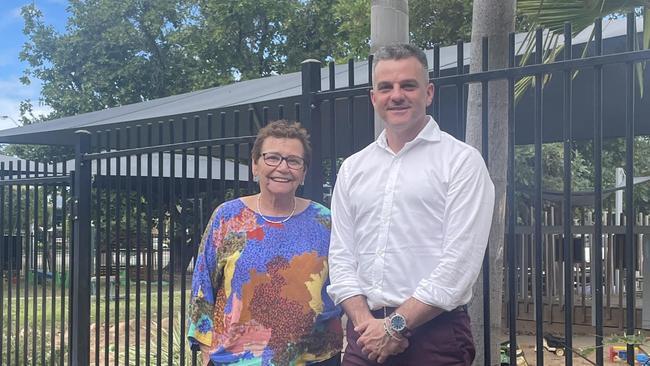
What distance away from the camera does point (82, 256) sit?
16.1 ft

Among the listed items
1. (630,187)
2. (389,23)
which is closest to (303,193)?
(389,23)

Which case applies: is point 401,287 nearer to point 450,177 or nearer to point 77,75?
point 450,177

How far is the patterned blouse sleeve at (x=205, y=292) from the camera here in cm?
273

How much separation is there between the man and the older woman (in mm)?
262

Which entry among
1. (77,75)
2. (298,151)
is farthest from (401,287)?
(77,75)

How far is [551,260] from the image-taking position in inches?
362

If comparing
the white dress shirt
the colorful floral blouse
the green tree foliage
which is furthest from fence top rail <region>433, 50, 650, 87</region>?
the green tree foliage

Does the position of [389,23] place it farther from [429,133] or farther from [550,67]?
[429,133]

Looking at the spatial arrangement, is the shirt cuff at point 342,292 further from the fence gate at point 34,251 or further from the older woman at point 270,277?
the fence gate at point 34,251

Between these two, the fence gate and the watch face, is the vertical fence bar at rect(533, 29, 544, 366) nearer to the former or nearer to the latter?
the watch face

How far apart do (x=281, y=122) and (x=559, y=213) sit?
28.1 ft

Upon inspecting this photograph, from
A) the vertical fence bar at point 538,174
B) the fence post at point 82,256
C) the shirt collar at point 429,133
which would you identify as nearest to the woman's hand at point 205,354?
the shirt collar at point 429,133

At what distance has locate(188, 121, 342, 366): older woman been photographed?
266 cm

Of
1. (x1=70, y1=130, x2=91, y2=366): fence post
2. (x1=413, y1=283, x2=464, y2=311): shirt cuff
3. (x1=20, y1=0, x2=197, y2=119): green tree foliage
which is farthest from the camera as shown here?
(x1=20, y1=0, x2=197, y2=119): green tree foliage
